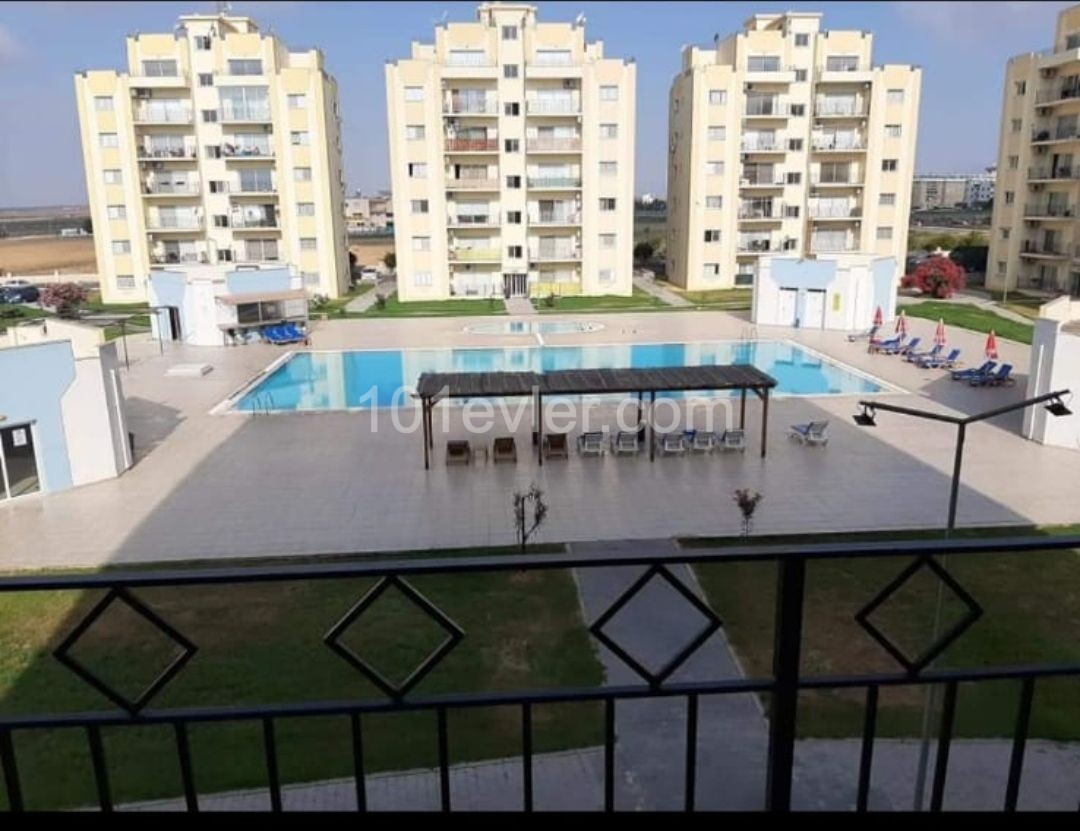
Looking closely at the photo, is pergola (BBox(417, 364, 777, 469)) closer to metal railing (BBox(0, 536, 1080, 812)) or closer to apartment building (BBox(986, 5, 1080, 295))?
metal railing (BBox(0, 536, 1080, 812))

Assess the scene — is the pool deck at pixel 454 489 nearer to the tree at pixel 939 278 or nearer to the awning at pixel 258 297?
the awning at pixel 258 297

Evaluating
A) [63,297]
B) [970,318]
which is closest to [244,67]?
[63,297]

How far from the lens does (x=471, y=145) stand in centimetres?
4862

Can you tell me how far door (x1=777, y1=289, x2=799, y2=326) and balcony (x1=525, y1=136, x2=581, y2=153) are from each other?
16608mm

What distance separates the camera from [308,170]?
49.1m

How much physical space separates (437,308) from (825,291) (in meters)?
20.3

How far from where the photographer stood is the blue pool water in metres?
27.3

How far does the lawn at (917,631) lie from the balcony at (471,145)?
40.0 meters

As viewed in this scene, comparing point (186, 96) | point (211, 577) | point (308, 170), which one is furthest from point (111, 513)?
point (186, 96)

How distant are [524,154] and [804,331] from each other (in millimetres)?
20247

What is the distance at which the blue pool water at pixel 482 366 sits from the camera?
27.3 meters

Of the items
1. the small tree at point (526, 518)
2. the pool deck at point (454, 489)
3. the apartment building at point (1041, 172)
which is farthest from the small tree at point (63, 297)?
the apartment building at point (1041, 172)

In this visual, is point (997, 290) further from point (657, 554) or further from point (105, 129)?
point (657, 554)

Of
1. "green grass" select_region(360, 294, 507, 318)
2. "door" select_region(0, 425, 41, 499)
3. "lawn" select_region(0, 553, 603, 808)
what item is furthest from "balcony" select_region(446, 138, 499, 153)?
"lawn" select_region(0, 553, 603, 808)
